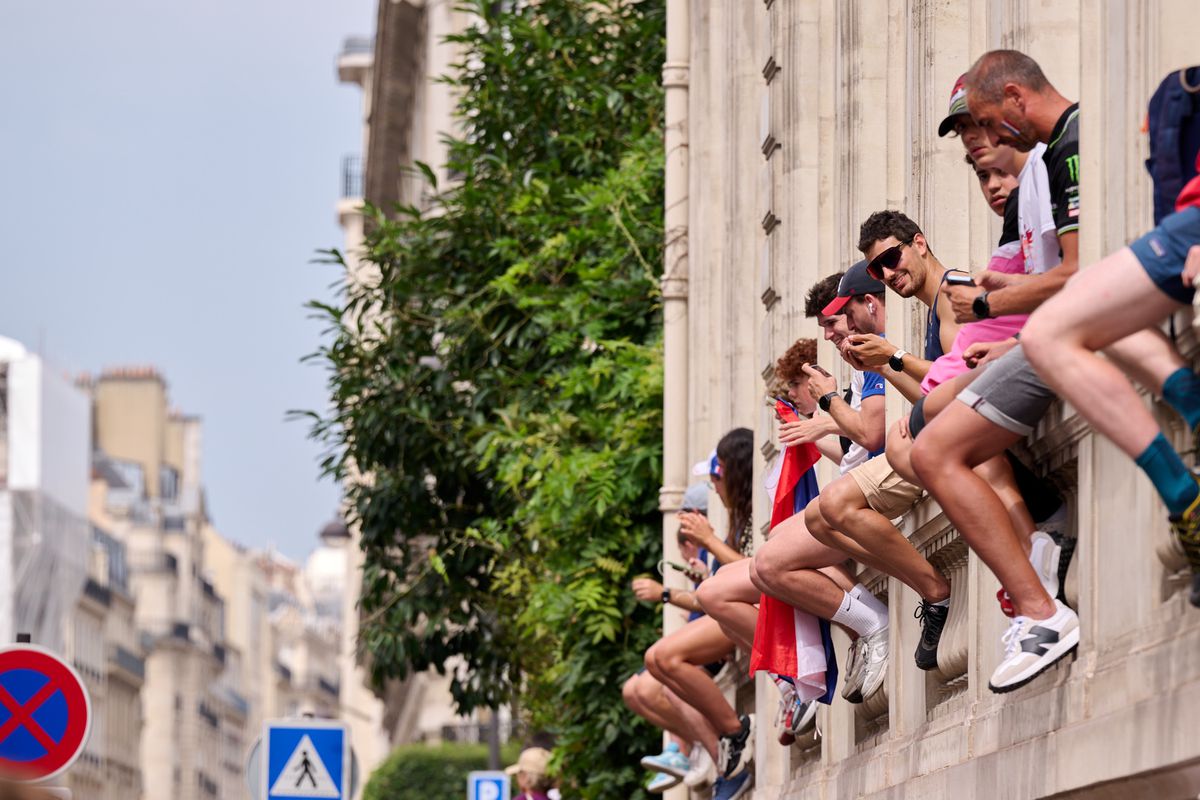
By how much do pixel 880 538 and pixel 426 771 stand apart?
5641 cm

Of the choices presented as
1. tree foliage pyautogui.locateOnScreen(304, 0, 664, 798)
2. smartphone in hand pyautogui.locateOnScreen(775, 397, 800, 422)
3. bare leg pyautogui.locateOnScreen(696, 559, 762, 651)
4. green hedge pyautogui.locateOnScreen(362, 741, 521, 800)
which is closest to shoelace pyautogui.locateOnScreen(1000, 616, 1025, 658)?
smartphone in hand pyautogui.locateOnScreen(775, 397, 800, 422)

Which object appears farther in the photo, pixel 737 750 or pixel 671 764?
pixel 671 764

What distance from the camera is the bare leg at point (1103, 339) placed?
20.9ft

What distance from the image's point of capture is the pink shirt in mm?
8258

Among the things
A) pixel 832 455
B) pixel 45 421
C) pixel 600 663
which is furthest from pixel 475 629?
pixel 45 421

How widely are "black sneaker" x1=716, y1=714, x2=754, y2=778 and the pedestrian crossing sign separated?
381cm

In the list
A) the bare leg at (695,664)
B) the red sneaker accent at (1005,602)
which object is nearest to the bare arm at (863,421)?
the red sneaker accent at (1005,602)

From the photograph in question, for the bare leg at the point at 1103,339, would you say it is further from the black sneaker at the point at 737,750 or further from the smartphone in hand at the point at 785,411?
the black sneaker at the point at 737,750

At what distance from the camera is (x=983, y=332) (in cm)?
832

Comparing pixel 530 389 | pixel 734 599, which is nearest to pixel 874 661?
pixel 734 599

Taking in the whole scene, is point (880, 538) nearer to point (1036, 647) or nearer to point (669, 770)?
point (1036, 647)

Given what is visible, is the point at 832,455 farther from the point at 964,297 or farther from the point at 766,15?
the point at 766,15

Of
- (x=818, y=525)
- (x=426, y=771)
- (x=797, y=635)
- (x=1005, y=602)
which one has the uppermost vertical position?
(x=426, y=771)

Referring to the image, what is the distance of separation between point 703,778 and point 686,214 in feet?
18.7
